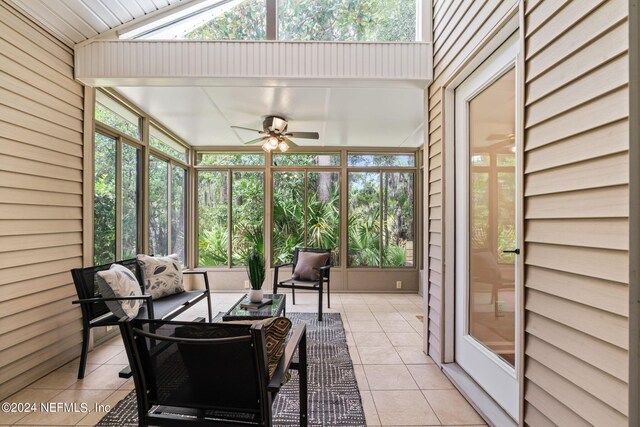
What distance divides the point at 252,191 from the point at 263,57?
312 cm

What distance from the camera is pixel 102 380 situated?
8.23 ft

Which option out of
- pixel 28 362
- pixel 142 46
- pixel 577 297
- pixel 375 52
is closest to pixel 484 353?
pixel 577 297

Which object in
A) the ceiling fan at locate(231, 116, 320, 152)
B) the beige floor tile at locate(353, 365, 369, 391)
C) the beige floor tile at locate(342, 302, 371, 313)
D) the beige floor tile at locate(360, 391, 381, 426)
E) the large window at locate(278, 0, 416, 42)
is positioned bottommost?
the beige floor tile at locate(342, 302, 371, 313)

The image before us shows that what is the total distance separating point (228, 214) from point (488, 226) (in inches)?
175

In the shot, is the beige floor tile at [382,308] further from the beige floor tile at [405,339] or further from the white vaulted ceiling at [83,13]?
the white vaulted ceiling at [83,13]

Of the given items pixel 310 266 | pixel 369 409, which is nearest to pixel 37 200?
pixel 369 409

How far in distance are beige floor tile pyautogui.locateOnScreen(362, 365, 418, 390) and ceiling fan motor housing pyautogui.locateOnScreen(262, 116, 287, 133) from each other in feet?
9.33

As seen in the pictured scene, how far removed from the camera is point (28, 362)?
2.42 m

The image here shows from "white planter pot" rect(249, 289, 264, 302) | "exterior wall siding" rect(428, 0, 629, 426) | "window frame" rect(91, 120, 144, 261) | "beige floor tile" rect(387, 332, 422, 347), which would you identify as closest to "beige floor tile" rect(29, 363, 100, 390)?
"window frame" rect(91, 120, 144, 261)

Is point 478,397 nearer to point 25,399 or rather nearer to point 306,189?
point 25,399

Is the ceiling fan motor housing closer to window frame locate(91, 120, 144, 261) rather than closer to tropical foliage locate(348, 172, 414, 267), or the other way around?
window frame locate(91, 120, 144, 261)

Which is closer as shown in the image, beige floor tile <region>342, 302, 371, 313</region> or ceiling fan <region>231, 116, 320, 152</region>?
ceiling fan <region>231, 116, 320, 152</region>

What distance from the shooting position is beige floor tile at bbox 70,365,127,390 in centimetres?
241

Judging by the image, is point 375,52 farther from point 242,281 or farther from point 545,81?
point 242,281
